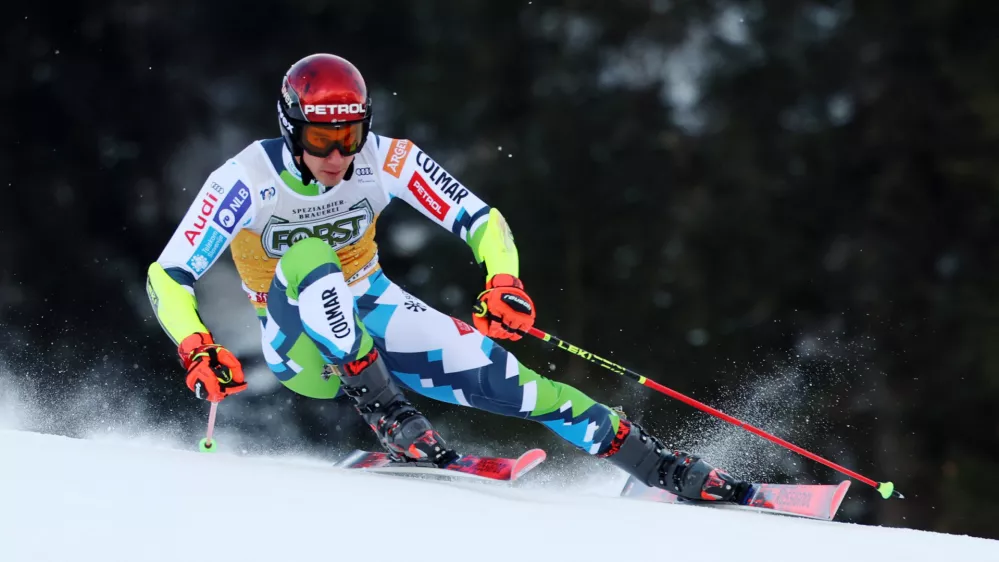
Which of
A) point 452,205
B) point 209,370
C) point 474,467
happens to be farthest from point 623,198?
point 209,370

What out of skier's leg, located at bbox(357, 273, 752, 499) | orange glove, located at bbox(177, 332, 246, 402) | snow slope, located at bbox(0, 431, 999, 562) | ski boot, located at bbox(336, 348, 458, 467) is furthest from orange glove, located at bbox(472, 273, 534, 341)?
orange glove, located at bbox(177, 332, 246, 402)

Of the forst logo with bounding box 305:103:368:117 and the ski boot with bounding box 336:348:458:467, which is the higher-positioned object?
the forst logo with bounding box 305:103:368:117

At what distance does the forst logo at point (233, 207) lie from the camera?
2.94 metres

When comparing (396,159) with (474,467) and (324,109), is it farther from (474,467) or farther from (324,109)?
(474,467)

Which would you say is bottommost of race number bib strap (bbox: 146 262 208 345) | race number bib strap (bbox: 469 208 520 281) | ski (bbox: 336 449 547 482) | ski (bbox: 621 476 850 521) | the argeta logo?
ski (bbox: 336 449 547 482)

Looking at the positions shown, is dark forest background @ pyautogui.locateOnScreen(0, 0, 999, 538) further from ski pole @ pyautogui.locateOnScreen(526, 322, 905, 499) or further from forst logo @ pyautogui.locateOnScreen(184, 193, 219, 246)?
forst logo @ pyautogui.locateOnScreen(184, 193, 219, 246)

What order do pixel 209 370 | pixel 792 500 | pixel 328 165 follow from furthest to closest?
pixel 792 500 < pixel 328 165 < pixel 209 370

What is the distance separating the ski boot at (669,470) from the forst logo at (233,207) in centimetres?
128

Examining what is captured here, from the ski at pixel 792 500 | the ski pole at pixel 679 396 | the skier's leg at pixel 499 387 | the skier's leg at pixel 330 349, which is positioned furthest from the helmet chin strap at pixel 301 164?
the ski at pixel 792 500

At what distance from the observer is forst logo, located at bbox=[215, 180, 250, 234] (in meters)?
2.94

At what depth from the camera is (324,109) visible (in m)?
2.96

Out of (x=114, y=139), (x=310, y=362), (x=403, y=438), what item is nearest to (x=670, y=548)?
(x=403, y=438)

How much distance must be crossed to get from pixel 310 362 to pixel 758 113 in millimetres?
6949

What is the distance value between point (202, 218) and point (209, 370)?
0.49 metres
